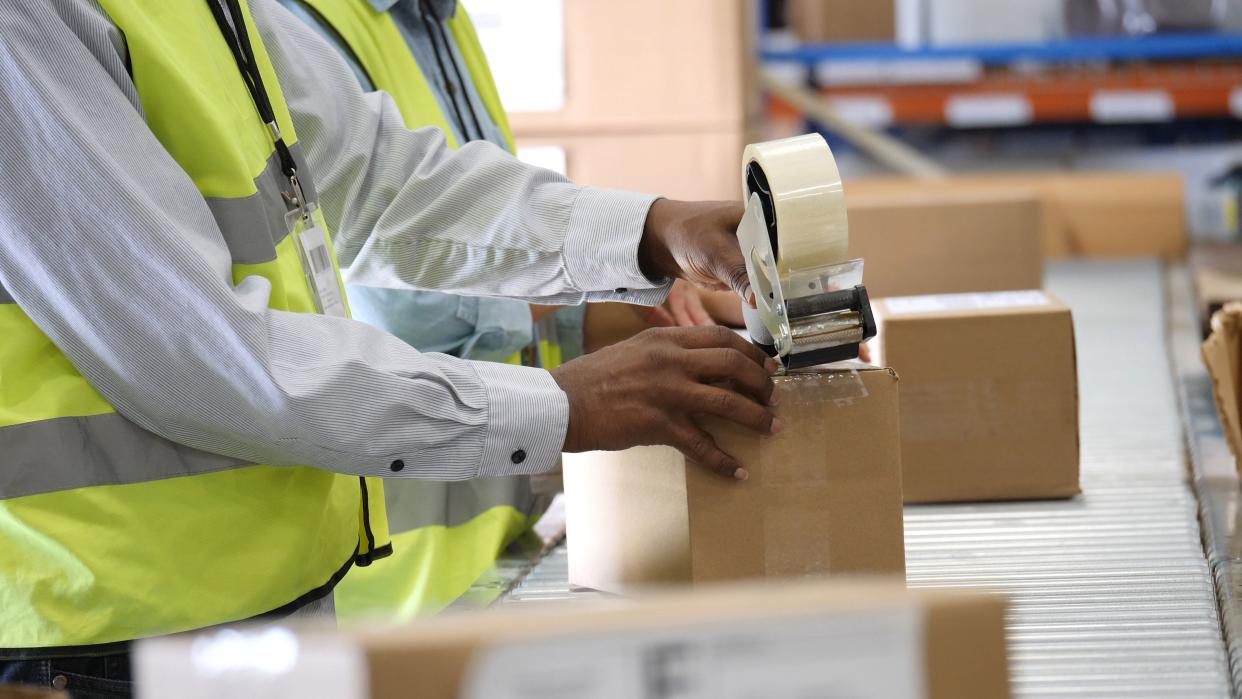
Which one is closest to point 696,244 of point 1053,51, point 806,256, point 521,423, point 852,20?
point 806,256

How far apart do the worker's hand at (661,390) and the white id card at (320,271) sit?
28cm

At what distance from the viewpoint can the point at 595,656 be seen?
0.63 meters

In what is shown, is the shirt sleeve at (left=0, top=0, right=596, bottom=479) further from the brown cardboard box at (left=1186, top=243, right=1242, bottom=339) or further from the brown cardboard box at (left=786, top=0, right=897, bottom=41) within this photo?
the brown cardboard box at (left=786, top=0, right=897, bottom=41)

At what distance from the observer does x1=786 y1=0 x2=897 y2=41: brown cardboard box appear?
243 inches

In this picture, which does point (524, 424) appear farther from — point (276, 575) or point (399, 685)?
point (399, 685)

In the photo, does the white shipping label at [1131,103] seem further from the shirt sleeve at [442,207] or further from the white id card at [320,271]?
the white id card at [320,271]

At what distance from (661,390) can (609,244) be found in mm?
393

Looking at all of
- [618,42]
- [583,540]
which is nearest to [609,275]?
[583,540]

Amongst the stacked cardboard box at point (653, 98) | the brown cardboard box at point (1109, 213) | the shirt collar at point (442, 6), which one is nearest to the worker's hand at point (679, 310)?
the shirt collar at point (442, 6)

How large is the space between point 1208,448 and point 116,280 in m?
1.68

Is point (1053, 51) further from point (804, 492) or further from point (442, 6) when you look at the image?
point (804, 492)

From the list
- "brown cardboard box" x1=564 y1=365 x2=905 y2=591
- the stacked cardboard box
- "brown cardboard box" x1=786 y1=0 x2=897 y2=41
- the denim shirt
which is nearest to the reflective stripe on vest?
"brown cardboard box" x1=564 y1=365 x2=905 y2=591

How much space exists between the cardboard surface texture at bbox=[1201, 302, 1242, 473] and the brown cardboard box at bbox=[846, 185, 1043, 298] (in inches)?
32.3

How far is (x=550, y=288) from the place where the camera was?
165 cm
